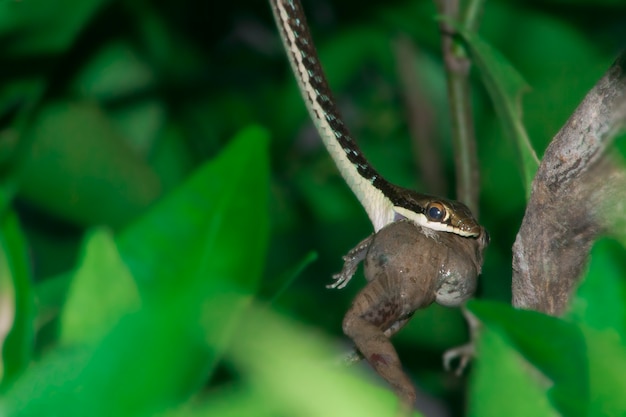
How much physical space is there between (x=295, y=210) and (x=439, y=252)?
0.73 metres

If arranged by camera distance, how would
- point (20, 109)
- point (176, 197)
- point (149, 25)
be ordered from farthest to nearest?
point (149, 25) < point (20, 109) < point (176, 197)

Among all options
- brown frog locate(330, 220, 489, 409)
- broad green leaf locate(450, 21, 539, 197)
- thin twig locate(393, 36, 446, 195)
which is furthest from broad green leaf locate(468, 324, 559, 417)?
thin twig locate(393, 36, 446, 195)

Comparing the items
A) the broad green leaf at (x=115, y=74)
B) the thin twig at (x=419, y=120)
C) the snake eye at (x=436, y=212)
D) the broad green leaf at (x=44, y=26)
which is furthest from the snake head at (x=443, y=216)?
the broad green leaf at (x=115, y=74)

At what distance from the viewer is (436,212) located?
0.46m

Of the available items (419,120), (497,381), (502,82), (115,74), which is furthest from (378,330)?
(115,74)

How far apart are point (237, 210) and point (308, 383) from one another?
16 cm

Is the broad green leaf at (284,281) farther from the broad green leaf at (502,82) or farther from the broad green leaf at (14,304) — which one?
the broad green leaf at (502,82)

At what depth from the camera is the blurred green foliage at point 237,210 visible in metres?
0.24

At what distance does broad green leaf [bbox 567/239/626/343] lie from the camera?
247mm

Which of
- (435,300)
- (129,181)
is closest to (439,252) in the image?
(435,300)

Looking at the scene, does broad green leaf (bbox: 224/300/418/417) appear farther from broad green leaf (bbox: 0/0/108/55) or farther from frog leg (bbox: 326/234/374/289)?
broad green leaf (bbox: 0/0/108/55)

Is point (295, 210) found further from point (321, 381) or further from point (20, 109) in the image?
point (321, 381)

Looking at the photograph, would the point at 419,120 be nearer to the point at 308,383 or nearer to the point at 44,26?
the point at 44,26

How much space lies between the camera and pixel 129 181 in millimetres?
978
